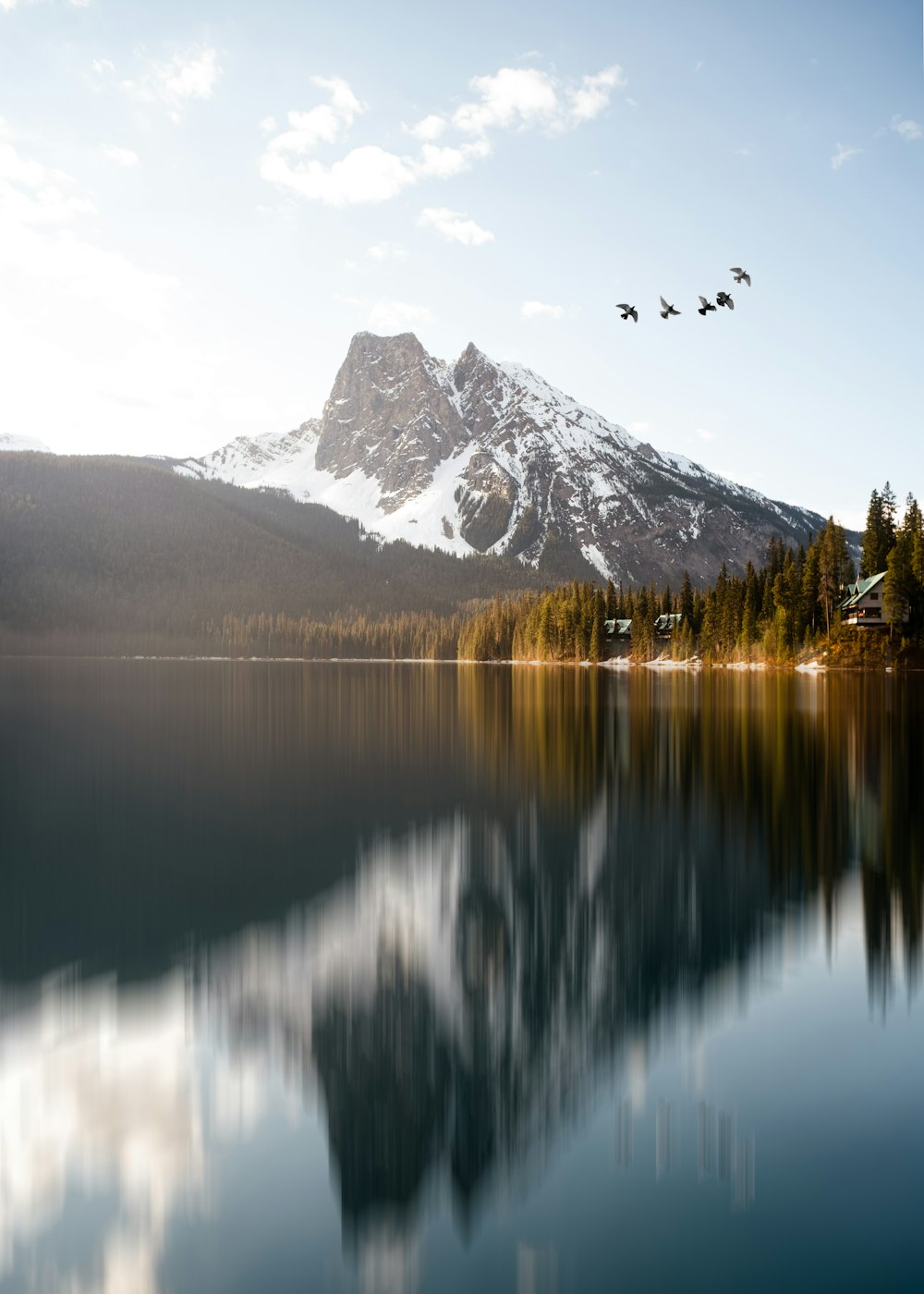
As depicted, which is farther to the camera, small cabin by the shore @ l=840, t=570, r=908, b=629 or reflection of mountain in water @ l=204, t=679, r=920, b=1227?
small cabin by the shore @ l=840, t=570, r=908, b=629

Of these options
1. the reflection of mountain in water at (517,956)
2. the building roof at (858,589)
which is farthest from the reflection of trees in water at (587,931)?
the building roof at (858,589)

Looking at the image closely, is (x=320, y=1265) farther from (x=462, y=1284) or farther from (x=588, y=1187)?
(x=588, y=1187)

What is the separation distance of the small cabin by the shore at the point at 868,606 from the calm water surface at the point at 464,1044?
10265 centimetres

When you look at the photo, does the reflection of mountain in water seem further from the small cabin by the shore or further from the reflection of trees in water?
the small cabin by the shore

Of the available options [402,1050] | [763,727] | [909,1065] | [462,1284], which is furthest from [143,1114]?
[763,727]

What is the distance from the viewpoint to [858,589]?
12794 centimetres

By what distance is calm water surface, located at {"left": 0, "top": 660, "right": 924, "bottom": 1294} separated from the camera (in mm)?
8211

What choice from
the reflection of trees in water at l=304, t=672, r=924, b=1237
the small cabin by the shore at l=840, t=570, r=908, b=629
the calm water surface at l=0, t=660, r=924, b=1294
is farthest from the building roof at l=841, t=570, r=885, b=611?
the calm water surface at l=0, t=660, r=924, b=1294

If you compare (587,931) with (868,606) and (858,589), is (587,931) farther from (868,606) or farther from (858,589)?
(858,589)

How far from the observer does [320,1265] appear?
7.90 m

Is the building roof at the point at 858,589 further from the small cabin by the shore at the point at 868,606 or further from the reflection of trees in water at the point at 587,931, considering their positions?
the reflection of trees in water at the point at 587,931

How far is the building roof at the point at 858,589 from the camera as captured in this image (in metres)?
122

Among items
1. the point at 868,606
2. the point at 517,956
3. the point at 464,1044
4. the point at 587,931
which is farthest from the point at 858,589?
the point at 464,1044

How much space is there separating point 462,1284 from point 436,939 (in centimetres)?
885
